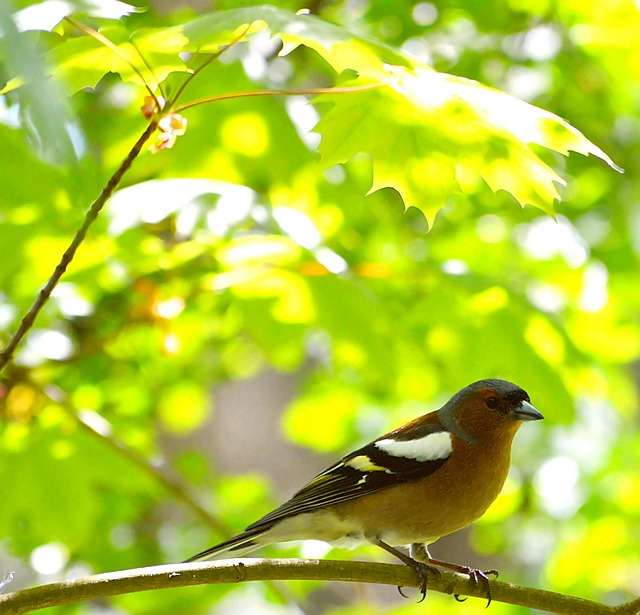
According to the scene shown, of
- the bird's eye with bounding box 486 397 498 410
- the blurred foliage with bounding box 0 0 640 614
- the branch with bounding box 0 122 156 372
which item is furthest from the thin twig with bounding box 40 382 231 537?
the branch with bounding box 0 122 156 372

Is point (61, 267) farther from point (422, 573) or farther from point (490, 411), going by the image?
point (490, 411)

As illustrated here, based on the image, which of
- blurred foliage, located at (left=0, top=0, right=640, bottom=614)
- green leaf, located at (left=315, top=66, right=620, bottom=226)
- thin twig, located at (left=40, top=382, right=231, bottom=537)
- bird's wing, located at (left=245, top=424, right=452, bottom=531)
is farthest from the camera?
thin twig, located at (left=40, top=382, right=231, bottom=537)

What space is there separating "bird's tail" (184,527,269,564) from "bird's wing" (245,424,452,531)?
0.08 meters

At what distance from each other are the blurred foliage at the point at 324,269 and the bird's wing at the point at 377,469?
346 mm

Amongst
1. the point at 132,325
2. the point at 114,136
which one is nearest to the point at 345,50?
the point at 114,136

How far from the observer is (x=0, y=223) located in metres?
2.81

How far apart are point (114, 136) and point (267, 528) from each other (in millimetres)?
1660

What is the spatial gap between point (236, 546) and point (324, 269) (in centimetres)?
97

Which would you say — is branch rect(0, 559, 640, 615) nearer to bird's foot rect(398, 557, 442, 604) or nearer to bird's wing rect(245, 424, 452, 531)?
bird's foot rect(398, 557, 442, 604)

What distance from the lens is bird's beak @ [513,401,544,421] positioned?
2.60m

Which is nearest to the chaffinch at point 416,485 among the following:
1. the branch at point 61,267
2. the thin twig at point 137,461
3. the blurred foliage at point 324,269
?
the blurred foliage at point 324,269

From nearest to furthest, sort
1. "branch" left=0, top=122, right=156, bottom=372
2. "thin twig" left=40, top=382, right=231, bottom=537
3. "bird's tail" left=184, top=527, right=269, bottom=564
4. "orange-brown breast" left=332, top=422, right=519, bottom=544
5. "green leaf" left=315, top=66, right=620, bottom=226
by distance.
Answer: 1. "branch" left=0, top=122, right=156, bottom=372
2. "green leaf" left=315, top=66, right=620, bottom=226
3. "bird's tail" left=184, top=527, right=269, bottom=564
4. "orange-brown breast" left=332, top=422, right=519, bottom=544
5. "thin twig" left=40, top=382, right=231, bottom=537

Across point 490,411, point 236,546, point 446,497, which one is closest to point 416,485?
point 446,497

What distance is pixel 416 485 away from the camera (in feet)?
8.77
